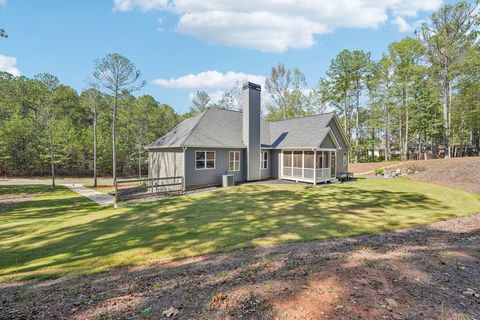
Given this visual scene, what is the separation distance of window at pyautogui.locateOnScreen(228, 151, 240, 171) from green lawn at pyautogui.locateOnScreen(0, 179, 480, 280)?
3572 millimetres

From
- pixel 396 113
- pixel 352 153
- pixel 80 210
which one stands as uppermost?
pixel 396 113

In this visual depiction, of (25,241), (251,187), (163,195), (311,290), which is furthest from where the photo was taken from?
(251,187)

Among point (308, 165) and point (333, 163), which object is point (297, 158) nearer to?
point (308, 165)

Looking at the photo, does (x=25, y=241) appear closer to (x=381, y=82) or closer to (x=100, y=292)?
(x=100, y=292)

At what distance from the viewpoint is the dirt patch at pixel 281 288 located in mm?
3178

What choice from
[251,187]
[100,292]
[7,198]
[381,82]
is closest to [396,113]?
[381,82]

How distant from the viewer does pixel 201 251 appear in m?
6.21

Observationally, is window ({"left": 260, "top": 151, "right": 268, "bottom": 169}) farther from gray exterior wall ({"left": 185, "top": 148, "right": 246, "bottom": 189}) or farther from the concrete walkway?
the concrete walkway

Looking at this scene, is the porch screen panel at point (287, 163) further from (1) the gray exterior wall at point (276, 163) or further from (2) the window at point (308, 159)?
(2) the window at point (308, 159)

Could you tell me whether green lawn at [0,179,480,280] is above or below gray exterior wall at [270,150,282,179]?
below

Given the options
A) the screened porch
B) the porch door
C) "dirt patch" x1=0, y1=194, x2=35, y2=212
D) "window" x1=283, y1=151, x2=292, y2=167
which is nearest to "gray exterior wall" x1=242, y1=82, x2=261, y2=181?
"window" x1=283, y1=151, x2=292, y2=167

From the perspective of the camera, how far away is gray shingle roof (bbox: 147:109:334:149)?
57.6 feet

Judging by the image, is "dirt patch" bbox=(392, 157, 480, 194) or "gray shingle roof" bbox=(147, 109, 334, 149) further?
"gray shingle roof" bbox=(147, 109, 334, 149)

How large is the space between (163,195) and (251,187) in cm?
581
